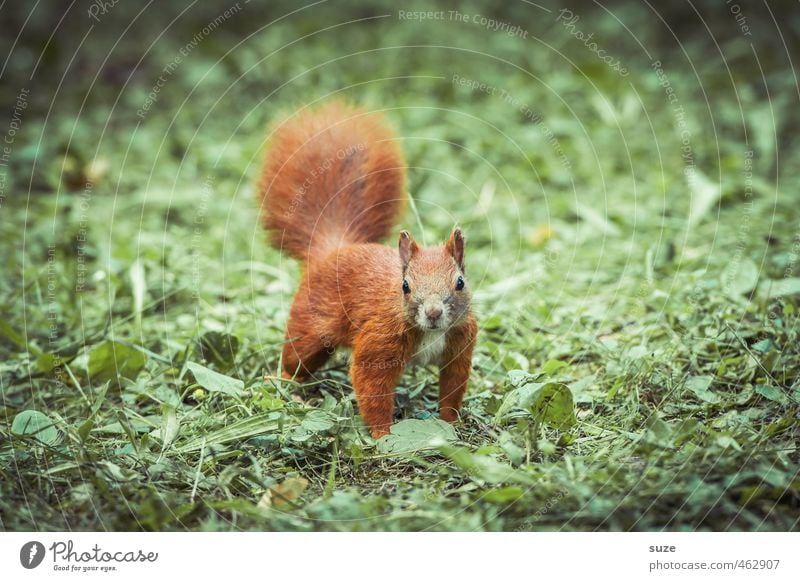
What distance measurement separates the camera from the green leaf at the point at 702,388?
313cm

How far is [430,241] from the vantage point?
4641 mm

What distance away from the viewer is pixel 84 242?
16.0ft

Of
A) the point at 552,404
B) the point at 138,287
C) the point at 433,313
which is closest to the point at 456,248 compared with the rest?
the point at 433,313

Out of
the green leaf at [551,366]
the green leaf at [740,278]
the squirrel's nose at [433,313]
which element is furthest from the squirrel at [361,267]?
the green leaf at [740,278]

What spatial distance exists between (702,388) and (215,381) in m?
1.81

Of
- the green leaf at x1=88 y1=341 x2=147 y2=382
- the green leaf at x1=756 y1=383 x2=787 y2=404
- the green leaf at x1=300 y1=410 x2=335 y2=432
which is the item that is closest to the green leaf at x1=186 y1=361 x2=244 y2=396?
the green leaf at x1=300 y1=410 x2=335 y2=432

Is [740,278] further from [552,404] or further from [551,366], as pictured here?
[552,404]

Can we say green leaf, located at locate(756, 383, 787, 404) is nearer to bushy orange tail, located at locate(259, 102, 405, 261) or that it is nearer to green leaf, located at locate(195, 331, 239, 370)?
bushy orange tail, located at locate(259, 102, 405, 261)

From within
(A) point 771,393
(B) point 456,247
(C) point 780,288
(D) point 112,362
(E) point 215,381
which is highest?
(B) point 456,247

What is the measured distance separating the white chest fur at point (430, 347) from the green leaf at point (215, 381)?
667 mm

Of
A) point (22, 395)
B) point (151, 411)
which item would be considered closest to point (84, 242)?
point (22, 395)

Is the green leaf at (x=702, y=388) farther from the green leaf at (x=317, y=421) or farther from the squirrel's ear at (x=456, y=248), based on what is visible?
the green leaf at (x=317, y=421)

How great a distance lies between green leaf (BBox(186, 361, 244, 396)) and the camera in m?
3.18
